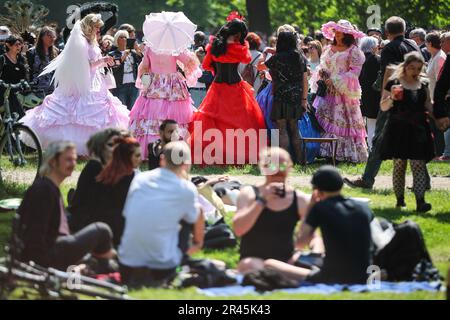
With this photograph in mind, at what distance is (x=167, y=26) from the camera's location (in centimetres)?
1538

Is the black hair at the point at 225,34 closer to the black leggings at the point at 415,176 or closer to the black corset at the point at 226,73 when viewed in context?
the black corset at the point at 226,73

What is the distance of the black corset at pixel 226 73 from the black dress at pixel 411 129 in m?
3.72

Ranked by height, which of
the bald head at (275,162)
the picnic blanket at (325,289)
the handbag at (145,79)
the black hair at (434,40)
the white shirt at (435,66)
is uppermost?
the black hair at (434,40)

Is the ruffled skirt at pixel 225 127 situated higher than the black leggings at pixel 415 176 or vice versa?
the ruffled skirt at pixel 225 127

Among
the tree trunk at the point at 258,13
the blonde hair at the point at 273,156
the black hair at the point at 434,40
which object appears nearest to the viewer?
the blonde hair at the point at 273,156

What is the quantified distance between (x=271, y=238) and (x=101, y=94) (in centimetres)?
761

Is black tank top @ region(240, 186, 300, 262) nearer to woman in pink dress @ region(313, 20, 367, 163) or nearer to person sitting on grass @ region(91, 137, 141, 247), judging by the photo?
person sitting on grass @ region(91, 137, 141, 247)

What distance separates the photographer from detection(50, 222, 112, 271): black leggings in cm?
868

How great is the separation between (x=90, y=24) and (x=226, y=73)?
2.03m

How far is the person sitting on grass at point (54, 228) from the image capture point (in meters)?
8.58

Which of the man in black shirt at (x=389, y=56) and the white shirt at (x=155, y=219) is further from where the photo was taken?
the man in black shirt at (x=389, y=56)

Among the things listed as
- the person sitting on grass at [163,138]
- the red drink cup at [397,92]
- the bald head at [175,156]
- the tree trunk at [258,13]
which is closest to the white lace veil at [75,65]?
the person sitting on grass at [163,138]

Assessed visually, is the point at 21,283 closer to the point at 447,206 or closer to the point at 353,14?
→ the point at 447,206

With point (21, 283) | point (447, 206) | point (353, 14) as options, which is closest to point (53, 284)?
point (21, 283)
